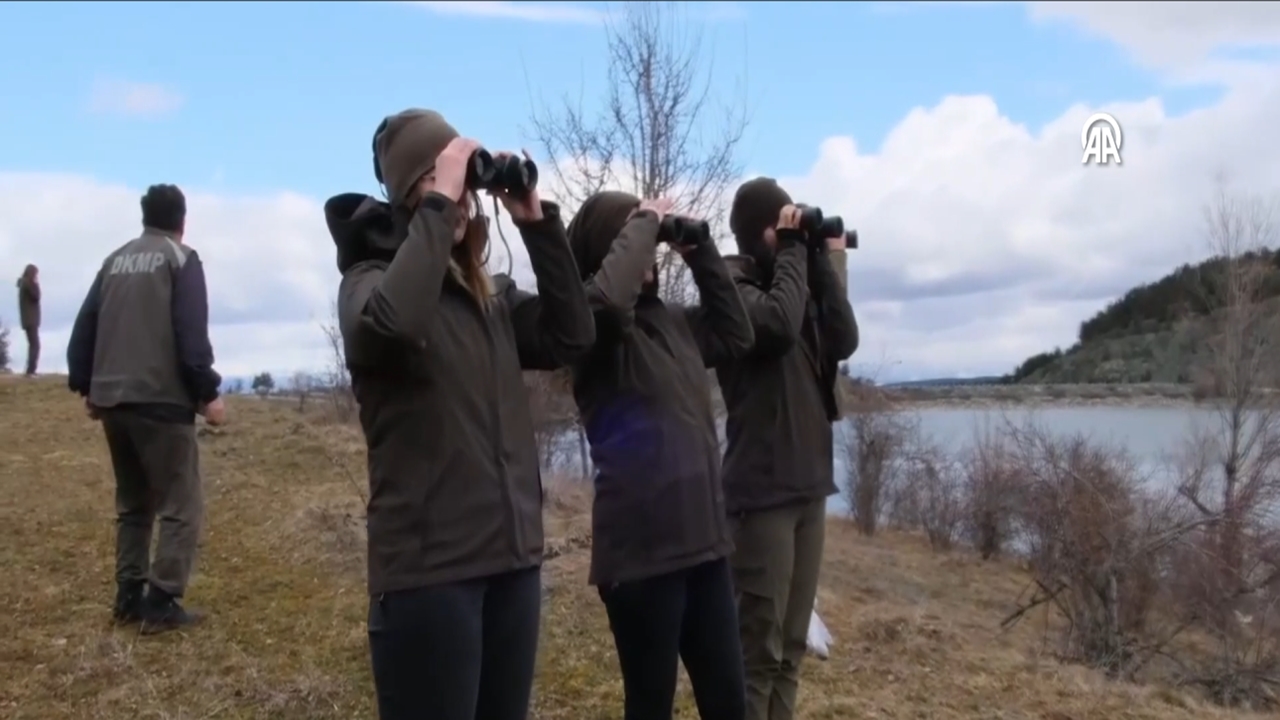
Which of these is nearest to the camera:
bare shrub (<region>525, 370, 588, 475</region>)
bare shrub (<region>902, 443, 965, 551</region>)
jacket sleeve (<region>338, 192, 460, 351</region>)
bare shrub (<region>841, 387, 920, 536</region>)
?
jacket sleeve (<region>338, 192, 460, 351</region>)

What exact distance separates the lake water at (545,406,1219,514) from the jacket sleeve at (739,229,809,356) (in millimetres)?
8712

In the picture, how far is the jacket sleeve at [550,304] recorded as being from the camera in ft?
8.64

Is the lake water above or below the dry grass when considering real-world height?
above

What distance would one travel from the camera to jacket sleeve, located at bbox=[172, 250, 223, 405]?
462cm

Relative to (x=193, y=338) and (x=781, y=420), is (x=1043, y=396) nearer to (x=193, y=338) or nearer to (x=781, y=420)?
(x=781, y=420)

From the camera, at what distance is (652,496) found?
3109 millimetres

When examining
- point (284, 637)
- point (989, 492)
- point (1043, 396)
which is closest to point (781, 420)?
point (284, 637)

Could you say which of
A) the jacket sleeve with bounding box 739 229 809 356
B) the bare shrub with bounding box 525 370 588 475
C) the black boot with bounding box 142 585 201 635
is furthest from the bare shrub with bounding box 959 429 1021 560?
the black boot with bounding box 142 585 201 635

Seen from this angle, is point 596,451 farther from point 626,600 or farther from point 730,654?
point 730,654

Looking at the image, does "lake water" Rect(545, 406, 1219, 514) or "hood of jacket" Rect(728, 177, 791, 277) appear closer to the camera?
"hood of jacket" Rect(728, 177, 791, 277)

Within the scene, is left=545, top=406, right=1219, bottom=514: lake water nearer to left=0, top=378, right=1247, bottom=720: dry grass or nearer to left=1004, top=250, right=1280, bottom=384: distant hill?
left=1004, top=250, right=1280, bottom=384: distant hill

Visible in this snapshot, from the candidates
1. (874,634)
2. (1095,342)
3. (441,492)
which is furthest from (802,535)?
(1095,342)

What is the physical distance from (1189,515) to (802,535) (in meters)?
8.69

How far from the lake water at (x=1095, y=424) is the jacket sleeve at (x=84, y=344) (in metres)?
8.88
